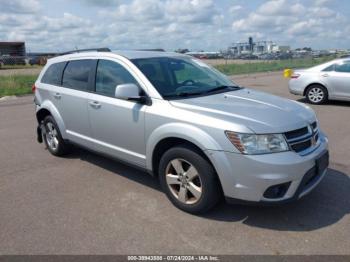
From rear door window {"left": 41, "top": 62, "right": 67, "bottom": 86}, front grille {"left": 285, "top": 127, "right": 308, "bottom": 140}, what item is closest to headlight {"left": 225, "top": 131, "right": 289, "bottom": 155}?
front grille {"left": 285, "top": 127, "right": 308, "bottom": 140}

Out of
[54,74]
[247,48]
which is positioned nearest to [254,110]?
[54,74]

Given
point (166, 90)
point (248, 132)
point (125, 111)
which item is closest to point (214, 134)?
point (248, 132)

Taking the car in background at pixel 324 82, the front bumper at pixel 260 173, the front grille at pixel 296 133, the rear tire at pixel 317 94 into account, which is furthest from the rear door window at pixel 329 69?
the front bumper at pixel 260 173

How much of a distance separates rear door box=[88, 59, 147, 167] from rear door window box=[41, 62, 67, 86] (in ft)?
3.74

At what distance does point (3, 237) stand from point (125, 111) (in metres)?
1.84

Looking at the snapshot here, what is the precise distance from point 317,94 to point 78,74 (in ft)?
26.8

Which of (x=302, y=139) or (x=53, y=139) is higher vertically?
(x=302, y=139)

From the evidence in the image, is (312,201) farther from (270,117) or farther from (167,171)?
(167,171)

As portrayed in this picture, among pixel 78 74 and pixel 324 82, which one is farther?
pixel 324 82

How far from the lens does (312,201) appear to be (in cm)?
414

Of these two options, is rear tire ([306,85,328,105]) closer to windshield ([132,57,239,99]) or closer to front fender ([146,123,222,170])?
windshield ([132,57,239,99])

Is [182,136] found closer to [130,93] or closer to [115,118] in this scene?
[130,93]

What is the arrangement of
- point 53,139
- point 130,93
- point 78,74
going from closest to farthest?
1. point 130,93
2. point 78,74
3. point 53,139

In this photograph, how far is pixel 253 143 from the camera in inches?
133
